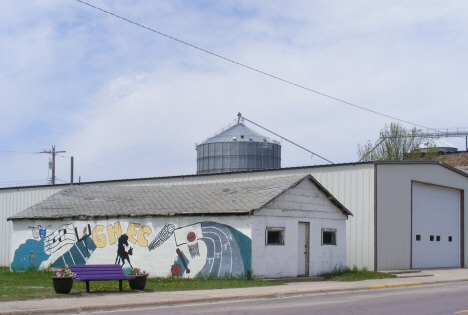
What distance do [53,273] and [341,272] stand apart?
12.9 metres

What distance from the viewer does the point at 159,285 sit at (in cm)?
1958

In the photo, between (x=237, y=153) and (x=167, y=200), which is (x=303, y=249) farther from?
(x=237, y=153)

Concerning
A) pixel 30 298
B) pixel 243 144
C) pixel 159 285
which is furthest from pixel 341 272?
pixel 243 144

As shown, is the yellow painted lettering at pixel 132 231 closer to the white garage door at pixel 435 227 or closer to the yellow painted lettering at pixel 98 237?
the yellow painted lettering at pixel 98 237

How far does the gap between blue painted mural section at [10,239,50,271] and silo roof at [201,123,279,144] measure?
79.8 feet

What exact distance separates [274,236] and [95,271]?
8.37m

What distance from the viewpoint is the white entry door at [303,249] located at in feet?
77.8

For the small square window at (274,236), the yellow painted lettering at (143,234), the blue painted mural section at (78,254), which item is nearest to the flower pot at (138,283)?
the small square window at (274,236)

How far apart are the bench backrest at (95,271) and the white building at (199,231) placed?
19.1 ft

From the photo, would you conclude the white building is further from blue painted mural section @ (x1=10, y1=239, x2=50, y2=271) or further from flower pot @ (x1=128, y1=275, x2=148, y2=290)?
flower pot @ (x1=128, y1=275, x2=148, y2=290)

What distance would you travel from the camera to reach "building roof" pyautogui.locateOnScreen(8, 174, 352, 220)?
909 inches

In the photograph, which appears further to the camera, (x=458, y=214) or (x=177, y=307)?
(x=458, y=214)

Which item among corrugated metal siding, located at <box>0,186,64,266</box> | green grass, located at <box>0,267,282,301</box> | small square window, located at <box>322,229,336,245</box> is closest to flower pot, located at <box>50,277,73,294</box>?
green grass, located at <box>0,267,282,301</box>

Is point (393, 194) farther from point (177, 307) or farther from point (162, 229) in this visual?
point (177, 307)
